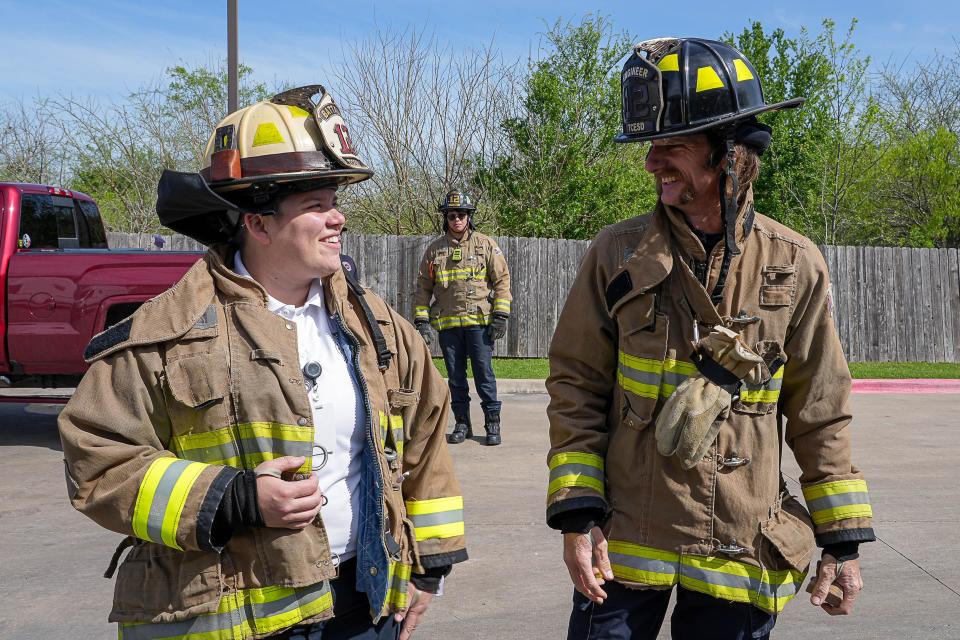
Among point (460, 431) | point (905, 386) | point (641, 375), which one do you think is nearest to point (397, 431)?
point (641, 375)

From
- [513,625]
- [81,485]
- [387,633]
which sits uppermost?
[81,485]

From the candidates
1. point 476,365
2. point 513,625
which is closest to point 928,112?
point 476,365

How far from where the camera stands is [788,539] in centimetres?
256

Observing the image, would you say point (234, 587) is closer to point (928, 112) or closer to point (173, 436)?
point (173, 436)

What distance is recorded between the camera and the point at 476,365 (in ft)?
29.6

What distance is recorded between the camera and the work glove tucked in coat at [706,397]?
246cm

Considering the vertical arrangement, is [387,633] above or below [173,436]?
below

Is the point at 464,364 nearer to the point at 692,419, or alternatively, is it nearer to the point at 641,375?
the point at 641,375

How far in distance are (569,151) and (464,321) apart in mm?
11226

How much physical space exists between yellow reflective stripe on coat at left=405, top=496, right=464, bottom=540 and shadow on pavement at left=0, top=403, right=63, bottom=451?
23.0ft

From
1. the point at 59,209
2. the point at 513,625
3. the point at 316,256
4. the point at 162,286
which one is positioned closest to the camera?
the point at 316,256

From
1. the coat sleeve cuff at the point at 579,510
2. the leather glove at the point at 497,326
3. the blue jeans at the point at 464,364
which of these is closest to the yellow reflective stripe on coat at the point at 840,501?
the coat sleeve cuff at the point at 579,510

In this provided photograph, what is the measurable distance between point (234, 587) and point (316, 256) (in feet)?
2.73

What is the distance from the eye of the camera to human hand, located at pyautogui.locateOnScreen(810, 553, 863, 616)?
2.61 meters
